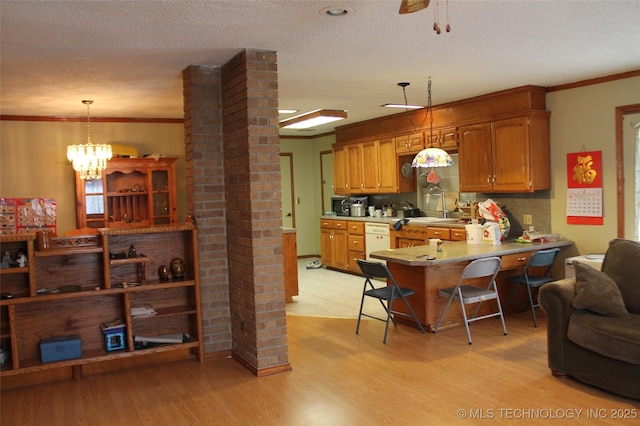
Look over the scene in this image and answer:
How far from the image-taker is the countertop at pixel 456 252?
5090mm

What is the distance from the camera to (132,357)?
191 inches

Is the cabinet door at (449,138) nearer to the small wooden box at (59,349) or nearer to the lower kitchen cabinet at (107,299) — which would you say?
the lower kitchen cabinet at (107,299)

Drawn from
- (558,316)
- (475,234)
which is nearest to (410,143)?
(475,234)

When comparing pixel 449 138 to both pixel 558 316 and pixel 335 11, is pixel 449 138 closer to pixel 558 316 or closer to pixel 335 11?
pixel 558 316

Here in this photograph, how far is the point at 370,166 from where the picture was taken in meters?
8.48

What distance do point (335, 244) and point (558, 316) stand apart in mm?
5263

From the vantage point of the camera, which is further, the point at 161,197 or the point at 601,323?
the point at 161,197

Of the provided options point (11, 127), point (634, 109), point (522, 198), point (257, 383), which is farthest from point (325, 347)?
point (11, 127)

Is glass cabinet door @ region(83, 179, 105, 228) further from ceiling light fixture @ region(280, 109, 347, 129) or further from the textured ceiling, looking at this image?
ceiling light fixture @ region(280, 109, 347, 129)

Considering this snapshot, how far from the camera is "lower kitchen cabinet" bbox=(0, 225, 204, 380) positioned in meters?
4.22

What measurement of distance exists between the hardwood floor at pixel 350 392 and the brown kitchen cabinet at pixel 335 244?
Result: 375cm

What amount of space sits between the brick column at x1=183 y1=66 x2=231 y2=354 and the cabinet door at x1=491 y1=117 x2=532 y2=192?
130 inches

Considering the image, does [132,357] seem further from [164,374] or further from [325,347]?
[325,347]

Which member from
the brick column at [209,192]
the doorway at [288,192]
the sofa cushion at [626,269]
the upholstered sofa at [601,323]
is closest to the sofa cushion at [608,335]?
the upholstered sofa at [601,323]
